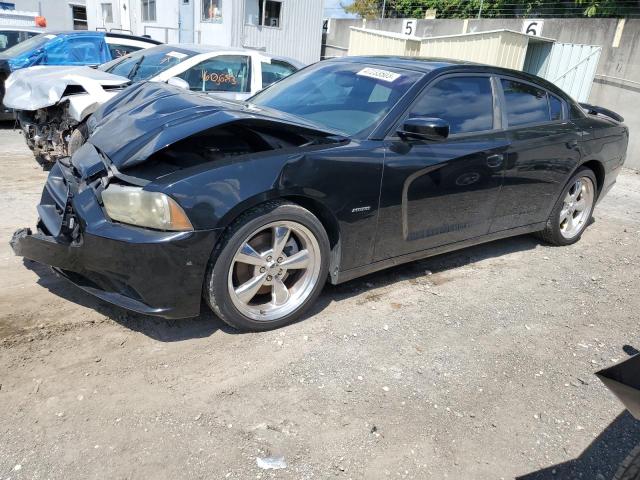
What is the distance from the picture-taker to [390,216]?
135 inches

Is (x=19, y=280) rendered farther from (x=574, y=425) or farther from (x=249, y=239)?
(x=574, y=425)

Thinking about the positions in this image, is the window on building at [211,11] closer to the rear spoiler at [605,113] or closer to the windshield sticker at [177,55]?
the windshield sticker at [177,55]

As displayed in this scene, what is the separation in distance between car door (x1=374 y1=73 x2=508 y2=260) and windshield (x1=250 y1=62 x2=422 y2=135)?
0.20 meters

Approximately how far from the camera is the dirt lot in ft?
7.48

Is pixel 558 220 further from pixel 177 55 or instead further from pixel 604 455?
pixel 177 55

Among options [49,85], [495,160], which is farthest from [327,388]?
[49,85]

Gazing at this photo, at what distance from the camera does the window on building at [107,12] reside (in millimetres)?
25578

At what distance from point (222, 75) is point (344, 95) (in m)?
3.90

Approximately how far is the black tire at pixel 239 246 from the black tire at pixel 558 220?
9.20ft

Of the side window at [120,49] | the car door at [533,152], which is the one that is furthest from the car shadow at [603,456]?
the side window at [120,49]

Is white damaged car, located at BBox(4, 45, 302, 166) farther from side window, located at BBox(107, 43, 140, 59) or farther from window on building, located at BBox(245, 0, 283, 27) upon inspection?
window on building, located at BBox(245, 0, 283, 27)

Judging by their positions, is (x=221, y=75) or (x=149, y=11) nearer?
(x=221, y=75)

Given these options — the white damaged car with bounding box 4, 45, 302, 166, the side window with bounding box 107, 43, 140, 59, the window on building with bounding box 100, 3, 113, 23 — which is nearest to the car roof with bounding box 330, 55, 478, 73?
the white damaged car with bounding box 4, 45, 302, 166

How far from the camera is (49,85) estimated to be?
230 inches
